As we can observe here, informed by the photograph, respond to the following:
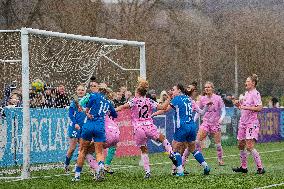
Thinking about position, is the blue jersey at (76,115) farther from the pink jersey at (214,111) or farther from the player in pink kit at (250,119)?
the pink jersey at (214,111)

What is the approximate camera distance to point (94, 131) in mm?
17812

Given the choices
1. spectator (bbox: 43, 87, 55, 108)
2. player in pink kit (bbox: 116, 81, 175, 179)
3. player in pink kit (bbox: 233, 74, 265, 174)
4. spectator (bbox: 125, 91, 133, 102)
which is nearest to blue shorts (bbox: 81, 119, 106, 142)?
player in pink kit (bbox: 116, 81, 175, 179)

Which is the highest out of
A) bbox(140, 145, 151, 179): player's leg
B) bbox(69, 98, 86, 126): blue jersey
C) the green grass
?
bbox(69, 98, 86, 126): blue jersey

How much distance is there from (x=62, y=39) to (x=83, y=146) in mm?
5135

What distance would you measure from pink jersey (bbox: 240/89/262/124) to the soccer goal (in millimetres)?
4605

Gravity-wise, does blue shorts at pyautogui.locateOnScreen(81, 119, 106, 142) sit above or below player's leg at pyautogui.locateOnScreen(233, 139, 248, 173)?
above

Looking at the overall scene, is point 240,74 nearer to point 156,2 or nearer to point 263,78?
point 263,78

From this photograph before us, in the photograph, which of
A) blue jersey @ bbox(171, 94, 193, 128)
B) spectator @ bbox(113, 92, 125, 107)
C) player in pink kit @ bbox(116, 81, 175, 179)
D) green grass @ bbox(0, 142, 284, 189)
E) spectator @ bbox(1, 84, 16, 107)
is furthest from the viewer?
spectator @ bbox(113, 92, 125, 107)

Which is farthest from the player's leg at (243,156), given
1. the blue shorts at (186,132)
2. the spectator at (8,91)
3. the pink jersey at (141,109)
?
the spectator at (8,91)

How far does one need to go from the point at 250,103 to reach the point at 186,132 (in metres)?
1.69

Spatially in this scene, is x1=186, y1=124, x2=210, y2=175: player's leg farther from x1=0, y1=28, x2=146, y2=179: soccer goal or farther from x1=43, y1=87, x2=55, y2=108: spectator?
x1=43, y1=87, x2=55, y2=108: spectator

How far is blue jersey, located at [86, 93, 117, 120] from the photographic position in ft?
58.6

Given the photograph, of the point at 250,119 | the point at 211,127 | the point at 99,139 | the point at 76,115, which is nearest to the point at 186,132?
the point at 250,119

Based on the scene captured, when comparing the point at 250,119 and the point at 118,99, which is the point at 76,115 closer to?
the point at 250,119
